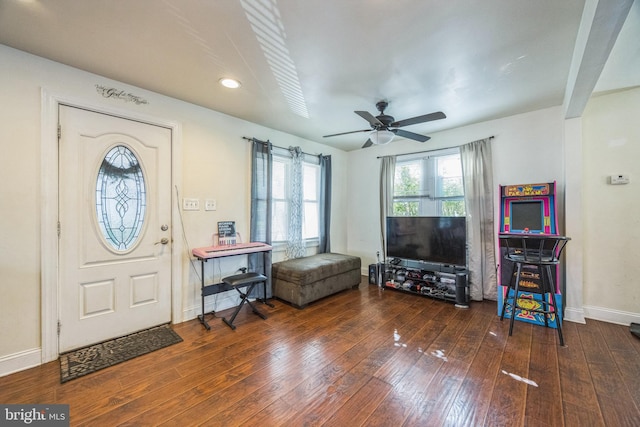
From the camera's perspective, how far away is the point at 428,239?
A: 12.6ft

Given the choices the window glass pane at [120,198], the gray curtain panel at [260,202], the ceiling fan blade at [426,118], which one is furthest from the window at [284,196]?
the ceiling fan blade at [426,118]

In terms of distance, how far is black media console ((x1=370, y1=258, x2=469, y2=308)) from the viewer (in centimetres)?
339

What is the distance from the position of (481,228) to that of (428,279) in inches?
41.1

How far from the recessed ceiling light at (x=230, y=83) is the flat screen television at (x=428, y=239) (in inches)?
119

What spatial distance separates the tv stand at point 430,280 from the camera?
339 cm

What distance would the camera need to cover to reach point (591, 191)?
9.71 ft

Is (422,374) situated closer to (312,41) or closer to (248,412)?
(248,412)

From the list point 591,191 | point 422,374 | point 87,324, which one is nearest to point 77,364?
point 87,324

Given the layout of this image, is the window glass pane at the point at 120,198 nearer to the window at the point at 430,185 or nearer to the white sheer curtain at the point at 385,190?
the white sheer curtain at the point at 385,190

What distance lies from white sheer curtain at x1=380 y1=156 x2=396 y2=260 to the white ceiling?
156 cm

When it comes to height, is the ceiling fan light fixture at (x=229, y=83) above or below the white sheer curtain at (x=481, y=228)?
above

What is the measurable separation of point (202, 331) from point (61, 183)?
6.25ft

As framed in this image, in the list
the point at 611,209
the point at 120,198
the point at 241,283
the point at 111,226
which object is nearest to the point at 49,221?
the point at 111,226

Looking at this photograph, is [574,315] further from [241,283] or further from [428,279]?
[241,283]
